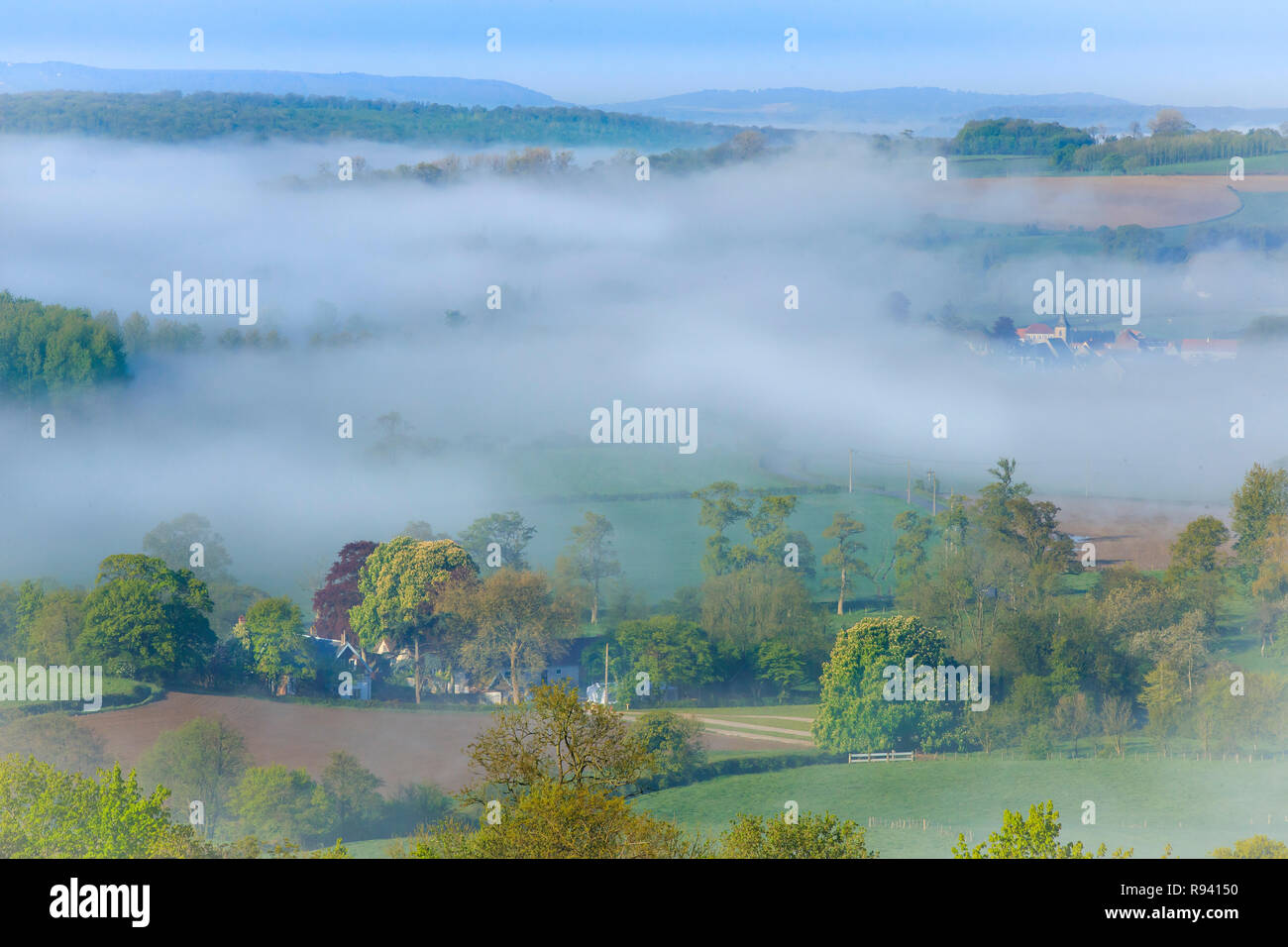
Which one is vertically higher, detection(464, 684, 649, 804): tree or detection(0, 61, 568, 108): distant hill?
detection(0, 61, 568, 108): distant hill

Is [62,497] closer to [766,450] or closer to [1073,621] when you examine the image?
[766,450]

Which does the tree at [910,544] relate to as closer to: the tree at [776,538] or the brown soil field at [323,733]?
the tree at [776,538]

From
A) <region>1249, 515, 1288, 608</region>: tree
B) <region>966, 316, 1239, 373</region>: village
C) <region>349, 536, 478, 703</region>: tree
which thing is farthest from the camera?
<region>966, 316, 1239, 373</region>: village

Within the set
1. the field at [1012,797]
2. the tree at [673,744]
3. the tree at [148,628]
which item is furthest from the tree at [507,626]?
the field at [1012,797]

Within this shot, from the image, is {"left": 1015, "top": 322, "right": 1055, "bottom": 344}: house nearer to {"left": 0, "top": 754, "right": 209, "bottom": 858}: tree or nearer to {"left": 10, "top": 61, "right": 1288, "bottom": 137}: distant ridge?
{"left": 10, "top": 61, "right": 1288, "bottom": 137}: distant ridge

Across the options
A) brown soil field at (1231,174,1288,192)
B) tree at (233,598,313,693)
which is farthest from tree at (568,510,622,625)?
brown soil field at (1231,174,1288,192)

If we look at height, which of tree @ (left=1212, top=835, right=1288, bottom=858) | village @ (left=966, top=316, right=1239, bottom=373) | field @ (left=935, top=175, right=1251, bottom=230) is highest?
field @ (left=935, top=175, right=1251, bottom=230)

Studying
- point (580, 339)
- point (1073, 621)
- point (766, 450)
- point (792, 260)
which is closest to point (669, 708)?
point (1073, 621)
